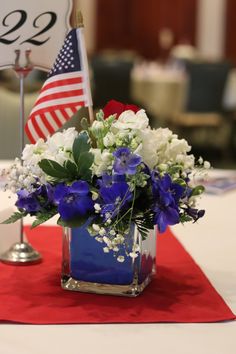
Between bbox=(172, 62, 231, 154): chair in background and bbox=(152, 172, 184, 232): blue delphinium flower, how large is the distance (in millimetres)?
6131

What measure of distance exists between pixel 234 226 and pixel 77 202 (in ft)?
2.43

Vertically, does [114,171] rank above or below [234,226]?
above

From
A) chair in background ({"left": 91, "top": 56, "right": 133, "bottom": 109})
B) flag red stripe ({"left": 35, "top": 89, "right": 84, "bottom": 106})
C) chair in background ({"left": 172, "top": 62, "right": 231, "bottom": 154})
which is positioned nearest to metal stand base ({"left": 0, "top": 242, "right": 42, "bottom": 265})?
flag red stripe ({"left": 35, "top": 89, "right": 84, "bottom": 106})

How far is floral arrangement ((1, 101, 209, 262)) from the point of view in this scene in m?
1.22

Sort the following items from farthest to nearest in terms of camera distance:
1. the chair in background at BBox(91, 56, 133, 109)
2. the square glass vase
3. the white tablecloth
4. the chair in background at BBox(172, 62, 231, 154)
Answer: the chair in background at BBox(172, 62, 231, 154)
the chair in background at BBox(91, 56, 133, 109)
the square glass vase
the white tablecloth

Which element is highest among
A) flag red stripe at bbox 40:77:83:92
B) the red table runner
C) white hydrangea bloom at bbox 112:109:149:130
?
flag red stripe at bbox 40:77:83:92

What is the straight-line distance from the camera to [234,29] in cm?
975

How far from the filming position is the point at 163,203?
123cm

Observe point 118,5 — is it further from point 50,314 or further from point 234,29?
Answer: point 50,314

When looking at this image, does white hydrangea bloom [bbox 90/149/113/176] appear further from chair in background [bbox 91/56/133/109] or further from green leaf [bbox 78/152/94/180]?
chair in background [bbox 91/56/133/109]

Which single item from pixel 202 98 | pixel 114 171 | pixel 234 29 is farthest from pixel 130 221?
pixel 234 29

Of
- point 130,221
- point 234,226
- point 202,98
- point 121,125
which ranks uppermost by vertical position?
point 121,125

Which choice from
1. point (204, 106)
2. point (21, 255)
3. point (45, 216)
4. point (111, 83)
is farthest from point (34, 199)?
point (204, 106)

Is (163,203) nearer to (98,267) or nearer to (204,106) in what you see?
(98,267)
